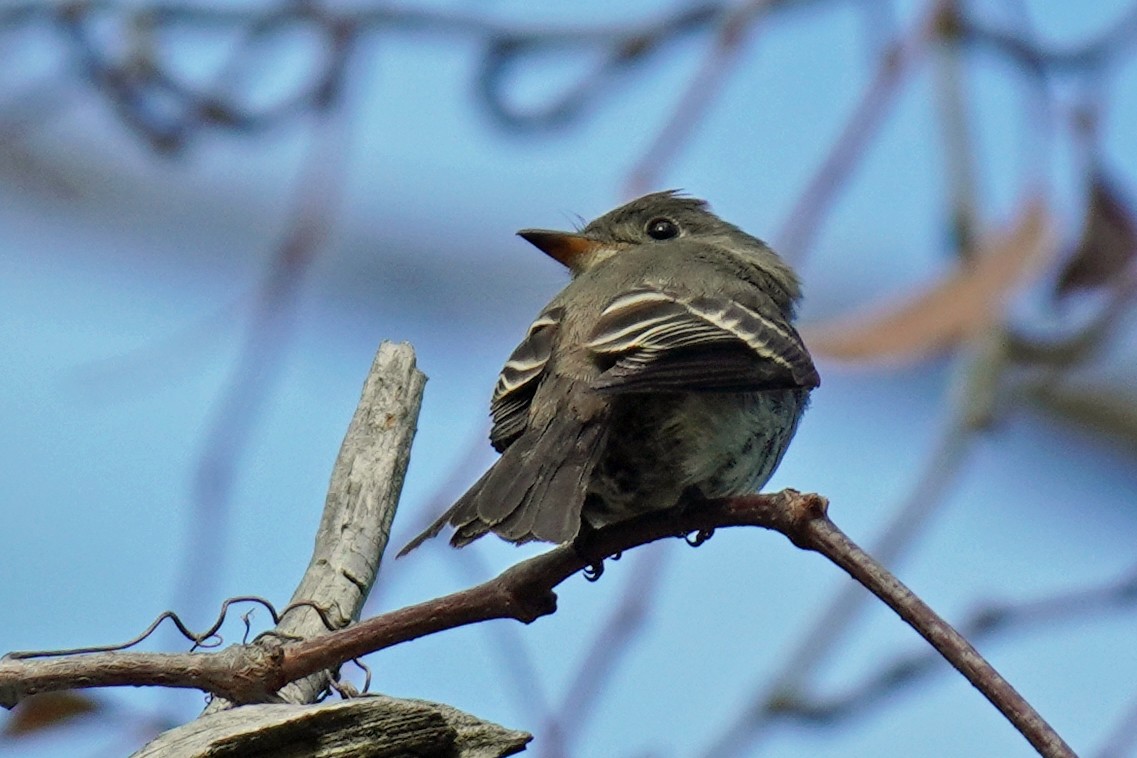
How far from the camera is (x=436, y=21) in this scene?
4.62 metres

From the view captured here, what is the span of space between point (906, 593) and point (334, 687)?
0.92 m

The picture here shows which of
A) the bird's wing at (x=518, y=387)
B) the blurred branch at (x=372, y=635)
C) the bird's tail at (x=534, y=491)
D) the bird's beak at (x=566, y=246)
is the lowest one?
the blurred branch at (x=372, y=635)

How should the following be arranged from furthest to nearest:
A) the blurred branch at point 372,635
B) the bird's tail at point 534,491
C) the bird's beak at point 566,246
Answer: the bird's beak at point 566,246 < the bird's tail at point 534,491 < the blurred branch at point 372,635

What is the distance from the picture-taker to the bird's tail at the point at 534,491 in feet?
7.66

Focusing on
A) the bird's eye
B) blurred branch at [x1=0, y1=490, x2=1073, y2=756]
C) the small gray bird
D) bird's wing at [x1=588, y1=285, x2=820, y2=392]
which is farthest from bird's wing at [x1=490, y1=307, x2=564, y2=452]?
the bird's eye

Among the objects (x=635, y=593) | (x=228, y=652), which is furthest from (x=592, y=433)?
(x=228, y=652)

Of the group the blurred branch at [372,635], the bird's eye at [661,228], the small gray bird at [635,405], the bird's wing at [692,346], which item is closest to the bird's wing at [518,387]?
the small gray bird at [635,405]

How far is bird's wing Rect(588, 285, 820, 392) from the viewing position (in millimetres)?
2494

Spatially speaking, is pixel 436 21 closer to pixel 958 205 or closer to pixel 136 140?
pixel 136 140

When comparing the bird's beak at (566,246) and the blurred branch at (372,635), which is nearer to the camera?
the blurred branch at (372,635)

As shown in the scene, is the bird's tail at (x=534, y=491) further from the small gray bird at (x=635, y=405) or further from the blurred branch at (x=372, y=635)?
the blurred branch at (x=372, y=635)

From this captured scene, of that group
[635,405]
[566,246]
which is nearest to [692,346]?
[635,405]

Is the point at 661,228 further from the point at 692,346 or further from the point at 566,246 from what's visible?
the point at 692,346

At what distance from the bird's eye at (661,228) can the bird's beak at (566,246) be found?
0.16 metres
